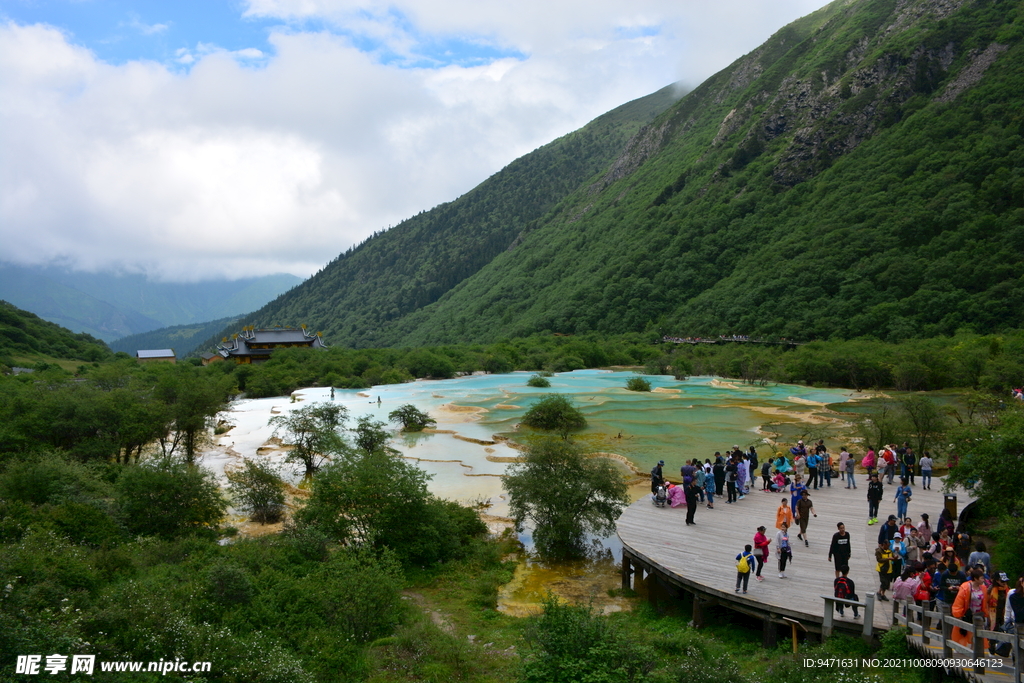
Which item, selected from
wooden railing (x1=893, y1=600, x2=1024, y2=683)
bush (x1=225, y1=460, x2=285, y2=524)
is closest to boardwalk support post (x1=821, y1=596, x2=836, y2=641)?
wooden railing (x1=893, y1=600, x2=1024, y2=683)

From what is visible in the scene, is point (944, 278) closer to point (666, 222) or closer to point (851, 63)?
point (666, 222)

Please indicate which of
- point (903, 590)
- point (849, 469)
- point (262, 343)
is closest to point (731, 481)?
point (849, 469)

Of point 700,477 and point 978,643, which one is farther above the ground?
point 978,643

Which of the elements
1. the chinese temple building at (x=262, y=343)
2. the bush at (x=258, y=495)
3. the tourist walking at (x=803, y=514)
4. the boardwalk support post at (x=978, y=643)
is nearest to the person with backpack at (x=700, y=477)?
the tourist walking at (x=803, y=514)

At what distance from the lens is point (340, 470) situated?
21.2m

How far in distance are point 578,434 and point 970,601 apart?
33625 mm

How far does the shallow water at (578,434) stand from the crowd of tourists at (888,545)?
4645 millimetres

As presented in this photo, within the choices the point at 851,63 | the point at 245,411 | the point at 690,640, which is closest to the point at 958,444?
the point at 690,640

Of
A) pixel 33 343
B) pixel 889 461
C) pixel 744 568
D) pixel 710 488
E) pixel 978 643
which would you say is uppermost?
pixel 33 343

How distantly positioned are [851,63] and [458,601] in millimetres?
173640

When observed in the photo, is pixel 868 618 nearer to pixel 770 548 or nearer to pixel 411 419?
pixel 770 548

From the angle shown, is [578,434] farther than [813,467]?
Yes

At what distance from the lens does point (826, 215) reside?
115 meters

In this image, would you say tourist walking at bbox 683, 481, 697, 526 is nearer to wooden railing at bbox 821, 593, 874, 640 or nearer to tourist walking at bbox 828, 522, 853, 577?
tourist walking at bbox 828, 522, 853, 577
